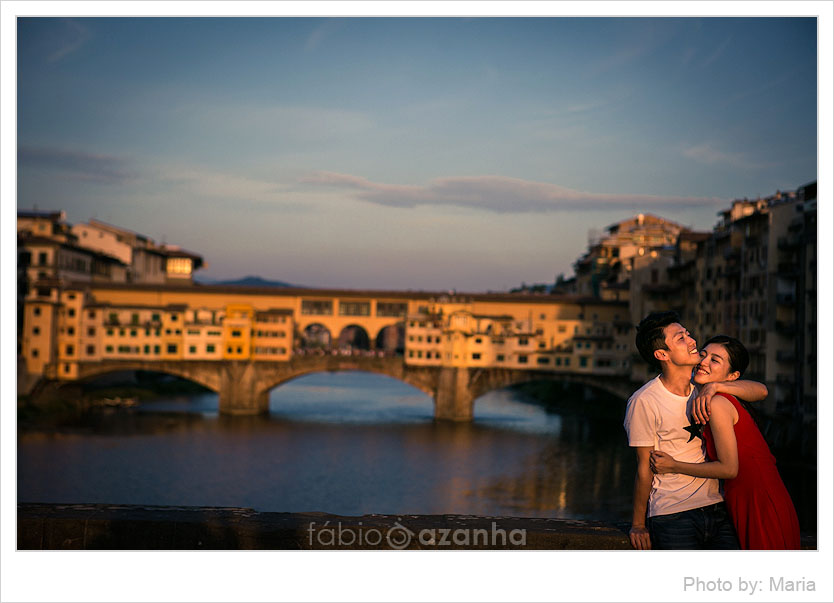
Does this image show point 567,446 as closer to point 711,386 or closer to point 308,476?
point 308,476

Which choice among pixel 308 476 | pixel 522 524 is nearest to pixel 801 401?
pixel 308 476

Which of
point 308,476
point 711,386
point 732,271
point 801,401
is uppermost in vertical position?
point 732,271

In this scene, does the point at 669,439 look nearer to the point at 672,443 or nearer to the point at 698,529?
the point at 672,443

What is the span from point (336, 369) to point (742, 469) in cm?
3857

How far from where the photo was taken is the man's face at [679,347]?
13.3 feet

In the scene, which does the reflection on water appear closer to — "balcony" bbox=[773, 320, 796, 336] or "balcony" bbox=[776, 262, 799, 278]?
"balcony" bbox=[773, 320, 796, 336]

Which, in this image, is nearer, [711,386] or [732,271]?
[711,386]

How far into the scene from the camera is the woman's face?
409 centimetres

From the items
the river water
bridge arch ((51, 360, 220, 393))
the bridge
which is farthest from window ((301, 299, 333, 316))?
bridge arch ((51, 360, 220, 393))

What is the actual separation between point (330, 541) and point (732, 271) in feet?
99.4

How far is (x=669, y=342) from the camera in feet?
13.4

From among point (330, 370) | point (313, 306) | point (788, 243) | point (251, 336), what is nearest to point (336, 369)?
point (330, 370)

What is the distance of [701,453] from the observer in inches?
164

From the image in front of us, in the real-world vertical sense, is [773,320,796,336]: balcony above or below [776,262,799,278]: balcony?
below
